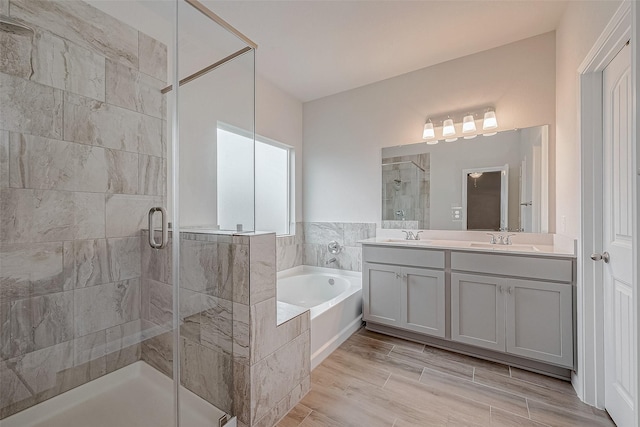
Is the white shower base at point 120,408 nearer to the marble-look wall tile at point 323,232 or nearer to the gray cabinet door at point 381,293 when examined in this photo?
the gray cabinet door at point 381,293

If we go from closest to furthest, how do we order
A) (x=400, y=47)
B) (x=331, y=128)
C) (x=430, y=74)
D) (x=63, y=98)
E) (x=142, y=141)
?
(x=63, y=98) → (x=142, y=141) → (x=400, y=47) → (x=430, y=74) → (x=331, y=128)

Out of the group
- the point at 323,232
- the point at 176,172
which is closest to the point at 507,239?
the point at 323,232

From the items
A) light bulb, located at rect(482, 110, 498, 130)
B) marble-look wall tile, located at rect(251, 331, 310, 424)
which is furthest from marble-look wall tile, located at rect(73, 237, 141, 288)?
light bulb, located at rect(482, 110, 498, 130)

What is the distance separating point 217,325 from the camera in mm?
1509

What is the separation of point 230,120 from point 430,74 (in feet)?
7.12

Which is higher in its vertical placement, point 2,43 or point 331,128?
point 331,128

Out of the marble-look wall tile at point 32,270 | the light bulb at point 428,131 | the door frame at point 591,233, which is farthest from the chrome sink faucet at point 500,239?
the marble-look wall tile at point 32,270

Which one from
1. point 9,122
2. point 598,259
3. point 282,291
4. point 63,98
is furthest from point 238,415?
point 598,259

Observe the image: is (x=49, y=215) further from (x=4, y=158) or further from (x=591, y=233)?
(x=591, y=233)

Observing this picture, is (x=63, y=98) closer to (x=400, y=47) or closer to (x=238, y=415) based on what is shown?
(x=238, y=415)

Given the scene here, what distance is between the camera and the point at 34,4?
1.47 metres

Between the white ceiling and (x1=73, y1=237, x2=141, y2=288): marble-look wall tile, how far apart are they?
1766mm

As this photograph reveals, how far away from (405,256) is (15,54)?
2797mm

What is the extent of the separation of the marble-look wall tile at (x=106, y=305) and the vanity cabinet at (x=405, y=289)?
1.87 meters
